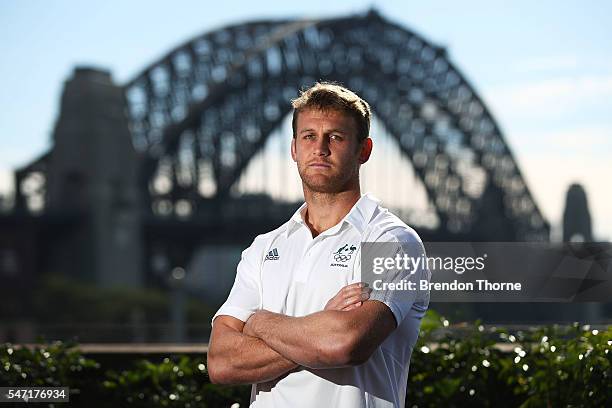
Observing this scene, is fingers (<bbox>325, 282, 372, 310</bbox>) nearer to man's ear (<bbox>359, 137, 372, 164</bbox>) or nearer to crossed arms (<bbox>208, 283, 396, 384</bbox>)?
crossed arms (<bbox>208, 283, 396, 384</bbox>)

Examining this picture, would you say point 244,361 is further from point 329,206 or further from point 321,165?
point 321,165

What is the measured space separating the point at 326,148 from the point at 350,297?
22.4 inches

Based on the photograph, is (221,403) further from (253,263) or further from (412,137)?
(412,137)

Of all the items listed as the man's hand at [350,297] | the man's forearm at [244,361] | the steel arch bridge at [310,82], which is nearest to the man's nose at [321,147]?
the man's hand at [350,297]

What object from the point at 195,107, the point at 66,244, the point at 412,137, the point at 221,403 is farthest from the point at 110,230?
the point at 221,403

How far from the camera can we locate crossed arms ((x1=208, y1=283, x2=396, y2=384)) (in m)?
3.99

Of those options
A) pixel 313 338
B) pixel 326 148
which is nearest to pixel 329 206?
pixel 326 148

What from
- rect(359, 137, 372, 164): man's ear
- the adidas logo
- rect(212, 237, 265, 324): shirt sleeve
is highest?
rect(359, 137, 372, 164): man's ear

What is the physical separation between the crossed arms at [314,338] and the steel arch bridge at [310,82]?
201ft

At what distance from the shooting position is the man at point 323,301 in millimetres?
4043

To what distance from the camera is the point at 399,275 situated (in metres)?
4.05

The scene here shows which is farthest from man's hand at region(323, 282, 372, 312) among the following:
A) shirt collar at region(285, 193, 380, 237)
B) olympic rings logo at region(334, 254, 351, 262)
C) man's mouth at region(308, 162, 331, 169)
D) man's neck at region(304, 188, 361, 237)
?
man's mouth at region(308, 162, 331, 169)

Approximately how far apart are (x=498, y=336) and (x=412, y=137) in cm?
7456

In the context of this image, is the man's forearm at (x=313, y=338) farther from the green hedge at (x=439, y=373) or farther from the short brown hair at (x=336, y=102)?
the green hedge at (x=439, y=373)
